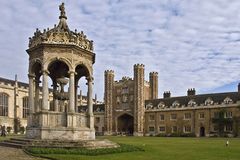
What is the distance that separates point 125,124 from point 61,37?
66.1 m

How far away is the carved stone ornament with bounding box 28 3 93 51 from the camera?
74.8ft

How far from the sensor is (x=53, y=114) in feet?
73.3

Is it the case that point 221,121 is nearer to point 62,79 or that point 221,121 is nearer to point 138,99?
point 138,99

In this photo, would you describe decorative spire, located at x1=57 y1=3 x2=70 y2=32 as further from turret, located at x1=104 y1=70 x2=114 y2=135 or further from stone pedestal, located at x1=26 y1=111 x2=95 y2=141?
turret, located at x1=104 y1=70 x2=114 y2=135

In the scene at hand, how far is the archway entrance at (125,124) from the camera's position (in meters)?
85.2

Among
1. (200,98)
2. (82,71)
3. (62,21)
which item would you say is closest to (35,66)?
(82,71)

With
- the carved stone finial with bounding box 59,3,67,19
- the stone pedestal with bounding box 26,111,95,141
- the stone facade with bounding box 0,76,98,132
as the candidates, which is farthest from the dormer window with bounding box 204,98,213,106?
the carved stone finial with bounding box 59,3,67,19

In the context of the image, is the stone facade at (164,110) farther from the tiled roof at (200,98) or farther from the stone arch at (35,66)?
the stone arch at (35,66)

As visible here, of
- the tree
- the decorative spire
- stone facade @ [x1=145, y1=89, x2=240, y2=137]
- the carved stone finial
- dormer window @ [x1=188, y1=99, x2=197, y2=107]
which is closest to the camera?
the decorative spire

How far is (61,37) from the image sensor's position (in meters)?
23.0

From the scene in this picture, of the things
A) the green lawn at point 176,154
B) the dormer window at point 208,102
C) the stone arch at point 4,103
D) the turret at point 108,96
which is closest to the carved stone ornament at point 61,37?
the green lawn at point 176,154

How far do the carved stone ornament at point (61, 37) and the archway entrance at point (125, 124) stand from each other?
6259 centimetres

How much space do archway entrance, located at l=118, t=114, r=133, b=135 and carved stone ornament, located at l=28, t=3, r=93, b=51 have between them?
2464 inches

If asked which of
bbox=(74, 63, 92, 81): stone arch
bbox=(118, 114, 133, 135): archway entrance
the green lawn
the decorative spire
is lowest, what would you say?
bbox=(118, 114, 133, 135): archway entrance
